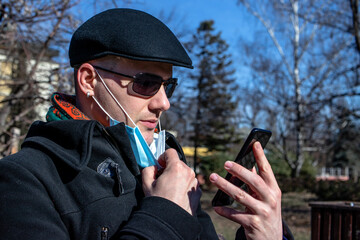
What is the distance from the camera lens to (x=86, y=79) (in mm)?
1687

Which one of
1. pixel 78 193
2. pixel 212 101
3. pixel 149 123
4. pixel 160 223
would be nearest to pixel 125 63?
pixel 149 123

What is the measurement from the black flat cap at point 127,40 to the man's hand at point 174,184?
17.7 inches

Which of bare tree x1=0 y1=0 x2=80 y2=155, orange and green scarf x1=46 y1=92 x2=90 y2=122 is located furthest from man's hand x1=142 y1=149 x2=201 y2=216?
bare tree x1=0 y1=0 x2=80 y2=155

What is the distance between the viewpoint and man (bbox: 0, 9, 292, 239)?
124 centimetres

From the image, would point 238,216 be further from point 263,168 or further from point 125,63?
point 125,63

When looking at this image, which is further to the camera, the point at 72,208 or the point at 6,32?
the point at 6,32

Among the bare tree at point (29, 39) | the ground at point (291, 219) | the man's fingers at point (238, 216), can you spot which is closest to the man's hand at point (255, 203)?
the man's fingers at point (238, 216)

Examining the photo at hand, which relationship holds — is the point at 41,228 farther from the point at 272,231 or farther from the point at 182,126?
the point at 182,126

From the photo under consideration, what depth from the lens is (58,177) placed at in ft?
4.50

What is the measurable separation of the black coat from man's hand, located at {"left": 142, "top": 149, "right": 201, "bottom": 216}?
4 centimetres

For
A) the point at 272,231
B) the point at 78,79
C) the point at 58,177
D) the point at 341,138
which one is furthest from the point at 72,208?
the point at 341,138

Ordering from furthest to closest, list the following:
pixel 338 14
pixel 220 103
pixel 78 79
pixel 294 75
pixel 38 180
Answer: pixel 220 103
pixel 294 75
pixel 338 14
pixel 78 79
pixel 38 180

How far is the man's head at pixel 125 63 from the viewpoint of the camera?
157 centimetres

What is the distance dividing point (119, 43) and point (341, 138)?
57.7 ft
